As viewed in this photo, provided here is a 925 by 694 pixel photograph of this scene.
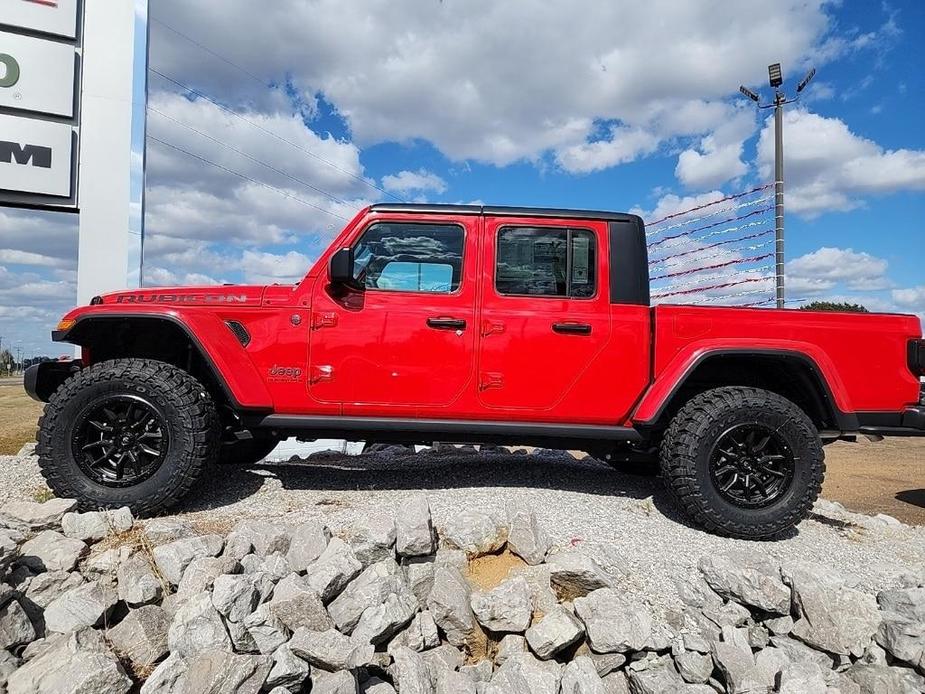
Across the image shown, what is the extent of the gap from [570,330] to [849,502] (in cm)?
530

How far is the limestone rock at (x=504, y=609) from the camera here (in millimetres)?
2678

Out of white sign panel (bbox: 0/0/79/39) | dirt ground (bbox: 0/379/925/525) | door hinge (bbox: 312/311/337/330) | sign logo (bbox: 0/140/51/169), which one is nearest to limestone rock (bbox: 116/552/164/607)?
door hinge (bbox: 312/311/337/330)

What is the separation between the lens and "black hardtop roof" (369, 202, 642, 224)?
3.81 metres

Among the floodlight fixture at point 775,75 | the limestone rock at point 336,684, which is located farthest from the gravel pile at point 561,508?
the floodlight fixture at point 775,75

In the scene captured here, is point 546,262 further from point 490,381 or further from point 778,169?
point 778,169

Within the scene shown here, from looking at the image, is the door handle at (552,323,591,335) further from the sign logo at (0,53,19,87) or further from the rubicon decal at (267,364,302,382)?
the sign logo at (0,53,19,87)

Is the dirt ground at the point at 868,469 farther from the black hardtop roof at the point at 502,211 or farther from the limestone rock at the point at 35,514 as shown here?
the black hardtop roof at the point at 502,211

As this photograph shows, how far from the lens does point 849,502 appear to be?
676 cm

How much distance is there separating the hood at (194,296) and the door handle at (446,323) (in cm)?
111

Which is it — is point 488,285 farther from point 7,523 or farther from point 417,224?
point 7,523

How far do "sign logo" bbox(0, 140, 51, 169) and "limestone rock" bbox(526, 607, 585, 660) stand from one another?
6714 millimetres

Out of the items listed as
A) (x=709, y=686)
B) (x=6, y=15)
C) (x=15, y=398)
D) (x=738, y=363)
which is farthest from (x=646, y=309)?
(x=15, y=398)

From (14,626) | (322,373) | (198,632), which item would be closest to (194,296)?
(322,373)

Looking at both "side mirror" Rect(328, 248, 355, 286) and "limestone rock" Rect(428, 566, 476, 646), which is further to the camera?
"side mirror" Rect(328, 248, 355, 286)
